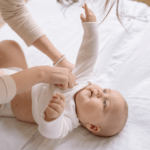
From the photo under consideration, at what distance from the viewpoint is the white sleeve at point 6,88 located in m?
0.58

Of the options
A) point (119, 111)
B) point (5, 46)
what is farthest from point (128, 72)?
point (5, 46)

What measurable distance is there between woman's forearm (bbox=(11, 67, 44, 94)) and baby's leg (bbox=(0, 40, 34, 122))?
238mm

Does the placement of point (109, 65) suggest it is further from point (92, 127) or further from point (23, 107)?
point (23, 107)

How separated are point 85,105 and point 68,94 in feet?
0.33

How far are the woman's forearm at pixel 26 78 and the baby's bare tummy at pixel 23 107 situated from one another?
23cm

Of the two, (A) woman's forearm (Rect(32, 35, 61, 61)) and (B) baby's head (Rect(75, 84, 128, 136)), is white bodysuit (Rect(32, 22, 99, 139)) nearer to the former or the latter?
(B) baby's head (Rect(75, 84, 128, 136))

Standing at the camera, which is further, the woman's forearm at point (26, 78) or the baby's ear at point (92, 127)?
the baby's ear at point (92, 127)

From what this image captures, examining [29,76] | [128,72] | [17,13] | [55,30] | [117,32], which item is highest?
[17,13]

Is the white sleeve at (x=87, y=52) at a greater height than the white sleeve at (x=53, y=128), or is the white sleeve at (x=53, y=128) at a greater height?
the white sleeve at (x=87, y=52)

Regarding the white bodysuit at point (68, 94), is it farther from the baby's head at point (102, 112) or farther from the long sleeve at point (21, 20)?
the long sleeve at point (21, 20)

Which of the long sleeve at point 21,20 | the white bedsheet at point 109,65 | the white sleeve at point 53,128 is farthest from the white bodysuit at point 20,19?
the white sleeve at point 53,128

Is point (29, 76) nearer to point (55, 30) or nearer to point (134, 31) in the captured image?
Answer: point (55, 30)

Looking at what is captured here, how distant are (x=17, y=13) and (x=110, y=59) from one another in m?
0.62

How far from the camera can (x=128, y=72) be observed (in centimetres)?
106
